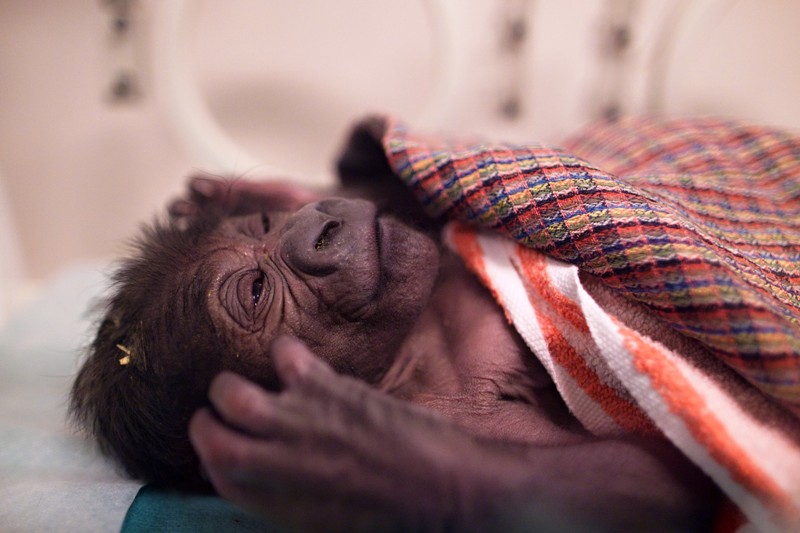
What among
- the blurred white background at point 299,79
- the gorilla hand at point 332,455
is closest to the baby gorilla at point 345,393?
the gorilla hand at point 332,455

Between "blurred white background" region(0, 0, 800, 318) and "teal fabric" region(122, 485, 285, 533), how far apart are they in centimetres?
101

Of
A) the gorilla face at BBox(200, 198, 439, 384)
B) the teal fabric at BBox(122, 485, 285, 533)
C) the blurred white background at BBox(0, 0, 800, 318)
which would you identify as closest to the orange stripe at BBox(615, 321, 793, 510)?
the gorilla face at BBox(200, 198, 439, 384)

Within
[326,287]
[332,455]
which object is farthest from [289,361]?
[326,287]

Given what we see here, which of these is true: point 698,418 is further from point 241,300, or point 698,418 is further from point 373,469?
point 241,300

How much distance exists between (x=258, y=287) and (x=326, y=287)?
12 cm

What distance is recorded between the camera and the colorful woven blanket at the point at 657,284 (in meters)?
0.63

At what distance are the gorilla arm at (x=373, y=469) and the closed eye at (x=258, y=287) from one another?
30 cm

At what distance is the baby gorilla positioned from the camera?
1.76 feet

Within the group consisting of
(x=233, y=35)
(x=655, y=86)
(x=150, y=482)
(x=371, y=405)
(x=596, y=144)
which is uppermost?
(x=233, y=35)

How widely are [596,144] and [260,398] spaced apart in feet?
3.79

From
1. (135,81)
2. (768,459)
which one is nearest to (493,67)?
(135,81)

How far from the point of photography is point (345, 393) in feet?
1.87

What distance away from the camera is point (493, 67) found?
71.9 inches

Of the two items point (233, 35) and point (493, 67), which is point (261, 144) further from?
point (493, 67)
